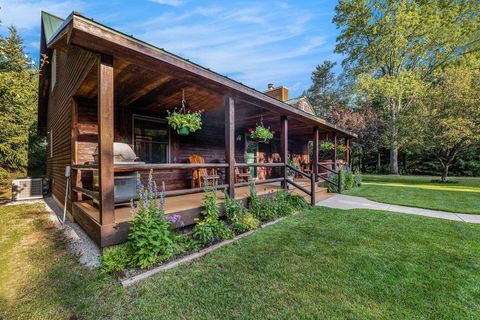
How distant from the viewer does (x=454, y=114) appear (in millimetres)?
10719

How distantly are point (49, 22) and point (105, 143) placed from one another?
746 centimetres

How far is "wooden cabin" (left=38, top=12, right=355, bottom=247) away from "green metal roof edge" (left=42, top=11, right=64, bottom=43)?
3 centimetres

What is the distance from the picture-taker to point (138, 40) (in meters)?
2.66

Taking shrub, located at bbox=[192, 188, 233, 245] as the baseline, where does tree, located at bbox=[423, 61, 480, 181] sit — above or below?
above

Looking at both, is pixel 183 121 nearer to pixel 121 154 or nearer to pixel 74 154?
pixel 121 154

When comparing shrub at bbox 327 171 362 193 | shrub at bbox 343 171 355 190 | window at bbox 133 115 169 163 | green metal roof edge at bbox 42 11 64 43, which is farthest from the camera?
shrub at bbox 343 171 355 190

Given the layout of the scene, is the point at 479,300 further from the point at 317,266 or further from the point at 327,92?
the point at 327,92

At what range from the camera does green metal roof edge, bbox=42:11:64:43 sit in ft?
21.7

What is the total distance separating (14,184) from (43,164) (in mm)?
10861

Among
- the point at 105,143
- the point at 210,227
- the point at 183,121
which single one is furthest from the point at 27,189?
the point at 210,227

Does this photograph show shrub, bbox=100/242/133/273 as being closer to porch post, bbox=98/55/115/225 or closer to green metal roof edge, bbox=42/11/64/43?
porch post, bbox=98/55/115/225

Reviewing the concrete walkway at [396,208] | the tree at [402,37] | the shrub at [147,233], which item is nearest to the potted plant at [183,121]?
the shrub at [147,233]

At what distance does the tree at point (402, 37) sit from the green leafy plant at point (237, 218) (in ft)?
46.7

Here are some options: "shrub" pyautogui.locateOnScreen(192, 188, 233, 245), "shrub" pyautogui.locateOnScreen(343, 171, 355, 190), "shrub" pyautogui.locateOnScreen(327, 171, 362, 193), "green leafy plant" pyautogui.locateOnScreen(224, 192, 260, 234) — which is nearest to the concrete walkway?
"shrub" pyautogui.locateOnScreen(327, 171, 362, 193)
